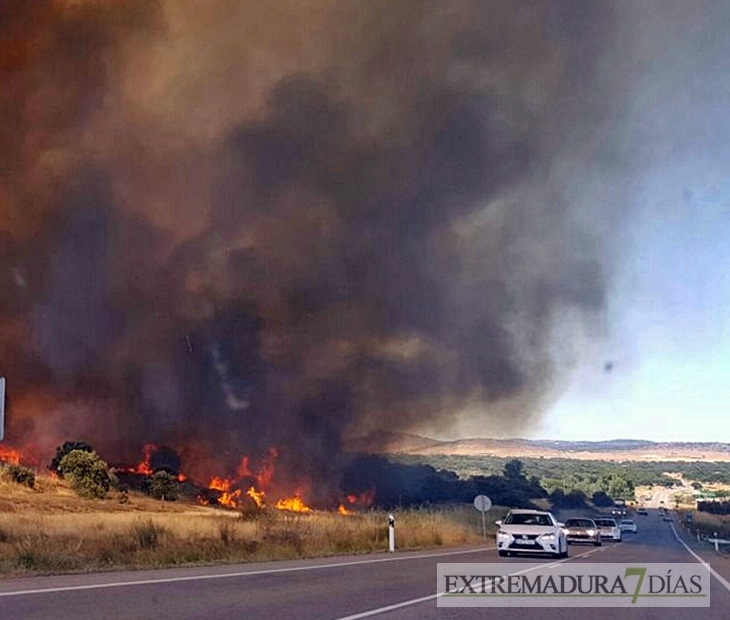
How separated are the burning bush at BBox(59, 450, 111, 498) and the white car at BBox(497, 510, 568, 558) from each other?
88.0ft

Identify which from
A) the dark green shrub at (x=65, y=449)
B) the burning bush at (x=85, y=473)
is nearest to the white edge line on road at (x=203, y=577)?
the burning bush at (x=85, y=473)

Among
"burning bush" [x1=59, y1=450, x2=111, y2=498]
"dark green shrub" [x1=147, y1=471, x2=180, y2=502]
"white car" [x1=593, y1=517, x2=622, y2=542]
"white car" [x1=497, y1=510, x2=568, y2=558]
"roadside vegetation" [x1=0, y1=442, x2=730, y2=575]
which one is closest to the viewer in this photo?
"roadside vegetation" [x1=0, y1=442, x2=730, y2=575]

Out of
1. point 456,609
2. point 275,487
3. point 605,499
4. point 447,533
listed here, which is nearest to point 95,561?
point 456,609

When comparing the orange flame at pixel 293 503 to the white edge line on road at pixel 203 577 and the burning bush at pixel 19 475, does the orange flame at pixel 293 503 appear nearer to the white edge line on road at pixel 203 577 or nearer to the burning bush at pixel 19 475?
the burning bush at pixel 19 475

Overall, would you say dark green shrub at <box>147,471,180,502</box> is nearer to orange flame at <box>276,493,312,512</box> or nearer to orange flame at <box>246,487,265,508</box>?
orange flame at <box>246,487,265,508</box>

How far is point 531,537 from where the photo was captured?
71.5ft

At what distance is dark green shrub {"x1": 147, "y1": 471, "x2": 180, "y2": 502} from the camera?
156 feet

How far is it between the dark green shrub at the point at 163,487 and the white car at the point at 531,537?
94.1ft

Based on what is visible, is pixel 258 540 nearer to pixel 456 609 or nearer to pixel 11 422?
pixel 456 609

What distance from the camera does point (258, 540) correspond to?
22.0 meters

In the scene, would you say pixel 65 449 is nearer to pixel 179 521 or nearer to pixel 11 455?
pixel 11 455

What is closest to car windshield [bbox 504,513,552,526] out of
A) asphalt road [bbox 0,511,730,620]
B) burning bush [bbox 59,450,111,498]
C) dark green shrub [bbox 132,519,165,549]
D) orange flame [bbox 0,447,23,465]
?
asphalt road [bbox 0,511,730,620]

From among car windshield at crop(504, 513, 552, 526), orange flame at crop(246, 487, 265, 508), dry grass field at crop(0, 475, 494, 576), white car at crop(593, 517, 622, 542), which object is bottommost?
white car at crop(593, 517, 622, 542)

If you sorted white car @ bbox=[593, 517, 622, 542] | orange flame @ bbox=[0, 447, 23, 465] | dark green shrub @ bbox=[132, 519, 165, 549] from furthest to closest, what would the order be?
1. orange flame @ bbox=[0, 447, 23, 465]
2. white car @ bbox=[593, 517, 622, 542]
3. dark green shrub @ bbox=[132, 519, 165, 549]
